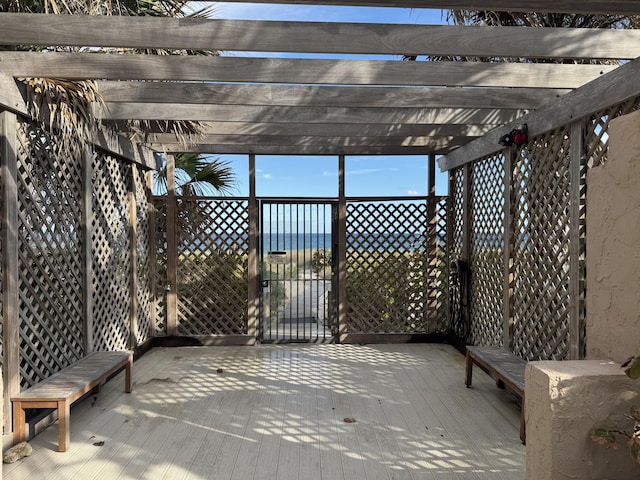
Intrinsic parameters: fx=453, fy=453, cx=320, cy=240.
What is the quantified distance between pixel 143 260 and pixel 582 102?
4.53 m

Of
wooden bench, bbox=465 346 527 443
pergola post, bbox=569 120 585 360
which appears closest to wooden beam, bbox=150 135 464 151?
pergola post, bbox=569 120 585 360

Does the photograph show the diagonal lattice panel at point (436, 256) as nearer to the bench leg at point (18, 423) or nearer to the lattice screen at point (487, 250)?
the lattice screen at point (487, 250)

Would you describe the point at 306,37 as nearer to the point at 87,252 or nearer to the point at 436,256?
the point at 87,252

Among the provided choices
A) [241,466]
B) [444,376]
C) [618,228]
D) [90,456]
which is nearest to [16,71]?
[90,456]

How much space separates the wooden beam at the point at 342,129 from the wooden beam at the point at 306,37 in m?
1.83

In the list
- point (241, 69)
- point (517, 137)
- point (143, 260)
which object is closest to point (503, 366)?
point (517, 137)

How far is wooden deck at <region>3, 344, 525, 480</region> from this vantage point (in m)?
2.56

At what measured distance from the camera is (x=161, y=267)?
18.1 feet

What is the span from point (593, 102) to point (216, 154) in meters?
4.00

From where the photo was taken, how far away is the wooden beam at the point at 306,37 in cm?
230

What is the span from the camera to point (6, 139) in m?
2.76

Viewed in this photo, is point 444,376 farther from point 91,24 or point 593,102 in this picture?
point 91,24

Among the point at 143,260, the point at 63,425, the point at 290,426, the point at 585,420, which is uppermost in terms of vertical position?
the point at 143,260

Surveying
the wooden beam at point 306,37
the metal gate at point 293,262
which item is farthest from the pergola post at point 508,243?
the metal gate at point 293,262
